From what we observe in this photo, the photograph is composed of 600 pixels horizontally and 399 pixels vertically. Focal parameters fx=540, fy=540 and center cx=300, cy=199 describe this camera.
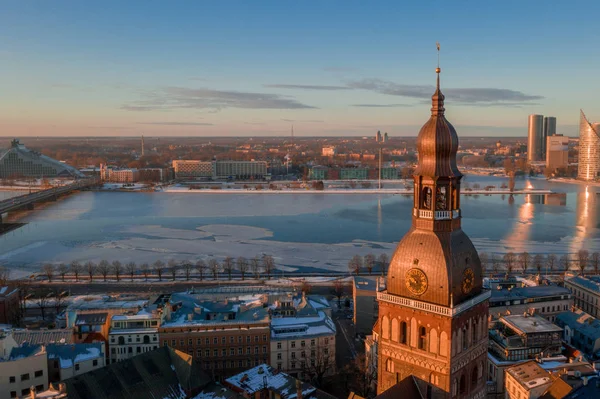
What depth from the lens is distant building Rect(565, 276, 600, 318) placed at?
28.8 meters

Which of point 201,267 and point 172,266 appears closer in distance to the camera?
point 201,267

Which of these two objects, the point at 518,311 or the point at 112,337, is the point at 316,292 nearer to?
the point at 518,311

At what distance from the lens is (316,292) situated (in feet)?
105

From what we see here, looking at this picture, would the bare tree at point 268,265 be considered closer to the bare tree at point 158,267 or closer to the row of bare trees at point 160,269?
the row of bare trees at point 160,269

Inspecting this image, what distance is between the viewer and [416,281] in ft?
32.0

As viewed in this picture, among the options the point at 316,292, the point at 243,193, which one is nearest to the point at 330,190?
the point at 243,193

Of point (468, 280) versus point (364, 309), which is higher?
point (468, 280)

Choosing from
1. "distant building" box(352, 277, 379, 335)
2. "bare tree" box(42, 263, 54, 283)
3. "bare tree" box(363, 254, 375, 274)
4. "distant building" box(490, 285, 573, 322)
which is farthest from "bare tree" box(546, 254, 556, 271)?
"bare tree" box(42, 263, 54, 283)

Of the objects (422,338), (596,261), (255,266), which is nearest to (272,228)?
(255,266)

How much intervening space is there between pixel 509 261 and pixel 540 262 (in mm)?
2714

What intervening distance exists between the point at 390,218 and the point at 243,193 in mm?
38497

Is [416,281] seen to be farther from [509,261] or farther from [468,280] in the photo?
[509,261]

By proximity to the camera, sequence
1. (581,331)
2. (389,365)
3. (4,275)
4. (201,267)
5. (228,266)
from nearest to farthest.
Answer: (389,365), (581,331), (4,275), (228,266), (201,267)

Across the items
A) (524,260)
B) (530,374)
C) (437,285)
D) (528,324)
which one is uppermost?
(437,285)
